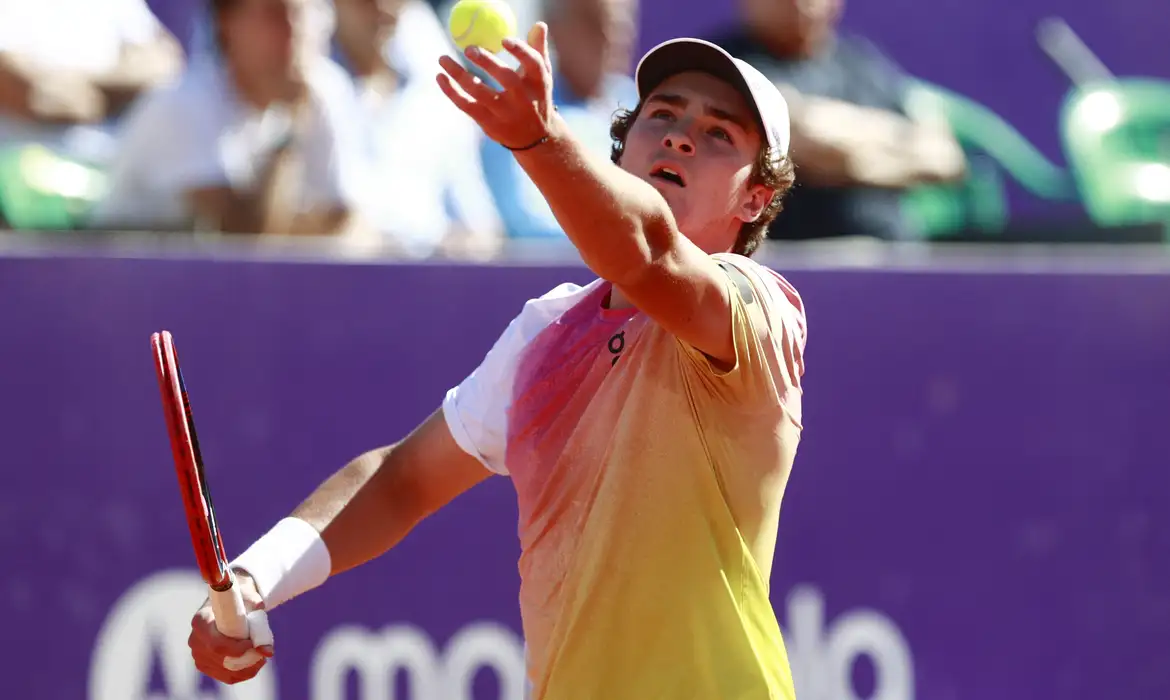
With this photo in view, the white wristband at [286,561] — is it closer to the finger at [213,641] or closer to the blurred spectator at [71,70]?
the finger at [213,641]

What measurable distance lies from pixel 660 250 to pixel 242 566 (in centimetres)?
105

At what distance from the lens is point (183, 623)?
15.1ft

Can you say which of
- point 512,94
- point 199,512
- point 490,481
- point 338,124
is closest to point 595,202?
point 512,94

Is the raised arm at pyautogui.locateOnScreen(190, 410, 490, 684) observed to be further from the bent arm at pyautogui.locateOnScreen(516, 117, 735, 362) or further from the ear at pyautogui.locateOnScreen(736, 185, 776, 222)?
the bent arm at pyautogui.locateOnScreen(516, 117, 735, 362)

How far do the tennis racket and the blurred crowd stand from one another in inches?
85.4

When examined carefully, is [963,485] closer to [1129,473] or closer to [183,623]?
[1129,473]

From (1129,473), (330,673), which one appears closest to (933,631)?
(1129,473)

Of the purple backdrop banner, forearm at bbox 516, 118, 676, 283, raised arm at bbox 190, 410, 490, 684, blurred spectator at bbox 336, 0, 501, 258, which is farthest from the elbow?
blurred spectator at bbox 336, 0, 501, 258

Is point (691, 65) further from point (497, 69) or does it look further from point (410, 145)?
point (410, 145)

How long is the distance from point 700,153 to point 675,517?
61 centimetres

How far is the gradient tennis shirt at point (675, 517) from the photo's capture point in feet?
8.41

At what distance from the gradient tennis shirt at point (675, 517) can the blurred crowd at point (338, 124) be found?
2331 mm

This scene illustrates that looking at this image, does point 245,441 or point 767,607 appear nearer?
point 767,607

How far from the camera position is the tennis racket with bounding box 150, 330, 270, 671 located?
2.70 m
